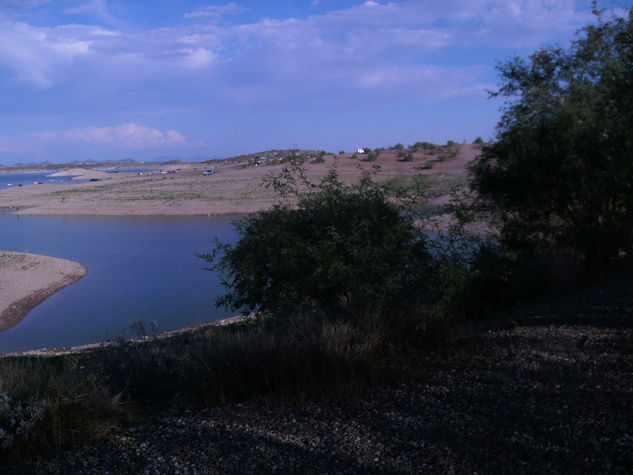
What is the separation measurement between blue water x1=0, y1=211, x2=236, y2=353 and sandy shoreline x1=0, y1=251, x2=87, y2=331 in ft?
1.53

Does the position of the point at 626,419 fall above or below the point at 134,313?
above

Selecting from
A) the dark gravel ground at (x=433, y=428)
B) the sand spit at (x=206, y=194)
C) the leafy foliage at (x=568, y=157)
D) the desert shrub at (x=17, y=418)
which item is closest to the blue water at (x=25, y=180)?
the sand spit at (x=206, y=194)

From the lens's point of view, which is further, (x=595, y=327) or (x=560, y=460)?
(x=595, y=327)

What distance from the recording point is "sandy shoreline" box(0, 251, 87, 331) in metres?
19.6

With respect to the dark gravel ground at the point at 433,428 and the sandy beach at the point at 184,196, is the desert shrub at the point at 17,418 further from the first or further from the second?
the sandy beach at the point at 184,196

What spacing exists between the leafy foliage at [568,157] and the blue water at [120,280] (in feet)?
29.7

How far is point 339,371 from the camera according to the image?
5422 mm

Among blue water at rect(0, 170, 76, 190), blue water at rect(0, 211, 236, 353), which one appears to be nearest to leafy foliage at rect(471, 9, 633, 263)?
blue water at rect(0, 211, 236, 353)

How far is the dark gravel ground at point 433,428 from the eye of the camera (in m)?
3.77

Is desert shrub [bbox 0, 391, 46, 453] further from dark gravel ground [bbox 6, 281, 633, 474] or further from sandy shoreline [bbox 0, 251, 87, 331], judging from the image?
sandy shoreline [bbox 0, 251, 87, 331]

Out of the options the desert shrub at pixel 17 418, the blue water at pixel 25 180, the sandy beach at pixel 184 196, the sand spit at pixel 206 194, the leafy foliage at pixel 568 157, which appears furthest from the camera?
the blue water at pixel 25 180

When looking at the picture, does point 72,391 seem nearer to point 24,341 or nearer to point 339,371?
point 339,371

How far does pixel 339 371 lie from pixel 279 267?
1.51m

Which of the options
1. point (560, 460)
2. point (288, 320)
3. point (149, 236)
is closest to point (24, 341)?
→ point (288, 320)
